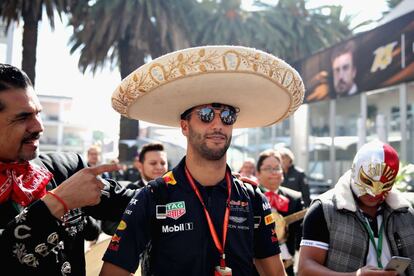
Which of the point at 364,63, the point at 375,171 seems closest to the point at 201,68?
the point at 375,171

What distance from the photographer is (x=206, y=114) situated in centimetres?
281

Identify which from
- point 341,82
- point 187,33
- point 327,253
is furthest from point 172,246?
point 187,33

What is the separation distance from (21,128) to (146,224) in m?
0.79

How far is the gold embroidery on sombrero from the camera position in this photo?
242 cm

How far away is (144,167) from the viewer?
19.7 feet

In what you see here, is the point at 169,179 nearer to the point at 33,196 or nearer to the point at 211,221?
the point at 211,221

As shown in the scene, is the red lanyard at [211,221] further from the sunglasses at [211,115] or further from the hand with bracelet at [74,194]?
the hand with bracelet at [74,194]

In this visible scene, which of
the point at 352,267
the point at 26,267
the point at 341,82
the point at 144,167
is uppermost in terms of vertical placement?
the point at 341,82

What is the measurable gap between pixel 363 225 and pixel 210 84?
1.42 meters

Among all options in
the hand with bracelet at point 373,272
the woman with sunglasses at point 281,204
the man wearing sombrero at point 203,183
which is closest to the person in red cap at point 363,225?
the hand with bracelet at point 373,272

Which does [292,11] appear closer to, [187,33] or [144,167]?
[187,33]

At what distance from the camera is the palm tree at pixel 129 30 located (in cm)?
1844

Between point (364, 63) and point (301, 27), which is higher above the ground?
point (301, 27)

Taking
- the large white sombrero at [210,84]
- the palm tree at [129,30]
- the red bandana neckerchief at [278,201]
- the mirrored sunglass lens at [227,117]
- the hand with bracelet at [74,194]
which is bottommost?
the red bandana neckerchief at [278,201]
